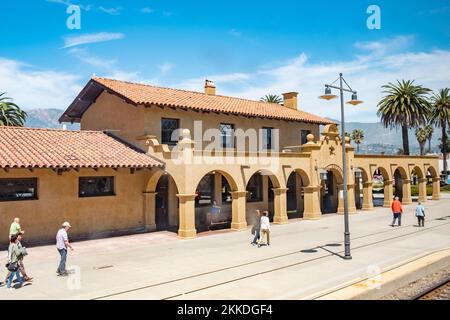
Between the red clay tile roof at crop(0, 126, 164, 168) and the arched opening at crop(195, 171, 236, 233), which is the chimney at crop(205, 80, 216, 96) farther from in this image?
the red clay tile roof at crop(0, 126, 164, 168)

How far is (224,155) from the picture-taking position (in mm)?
22375

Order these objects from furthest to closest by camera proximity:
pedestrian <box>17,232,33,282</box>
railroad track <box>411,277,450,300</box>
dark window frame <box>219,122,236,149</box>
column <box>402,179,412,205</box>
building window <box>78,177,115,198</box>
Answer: column <box>402,179,412,205</box> → dark window frame <box>219,122,236,149</box> → building window <box>78,177,115,198</box> → pedestrian <box>17,232,33,282</box> → railroad track <box>411,277,450,300</box>

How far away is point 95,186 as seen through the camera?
2155cm

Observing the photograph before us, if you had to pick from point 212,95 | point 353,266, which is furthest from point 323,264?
point 212,95

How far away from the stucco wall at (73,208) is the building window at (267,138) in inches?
379

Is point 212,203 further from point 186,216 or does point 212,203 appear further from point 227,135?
point 186,216

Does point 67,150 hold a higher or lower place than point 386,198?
higher

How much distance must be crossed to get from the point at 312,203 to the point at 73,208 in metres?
15.2

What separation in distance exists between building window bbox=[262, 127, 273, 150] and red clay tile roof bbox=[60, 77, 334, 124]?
119 centimetres

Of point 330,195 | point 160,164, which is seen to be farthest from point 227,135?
point 330,195

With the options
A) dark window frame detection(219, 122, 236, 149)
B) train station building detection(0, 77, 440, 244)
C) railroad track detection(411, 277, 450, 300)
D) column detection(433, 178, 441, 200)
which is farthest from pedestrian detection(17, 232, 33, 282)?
column detection(433, 178, 441, 200)

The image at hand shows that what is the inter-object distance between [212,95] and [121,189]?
11.9 m

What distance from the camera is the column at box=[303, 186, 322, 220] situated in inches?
1083
